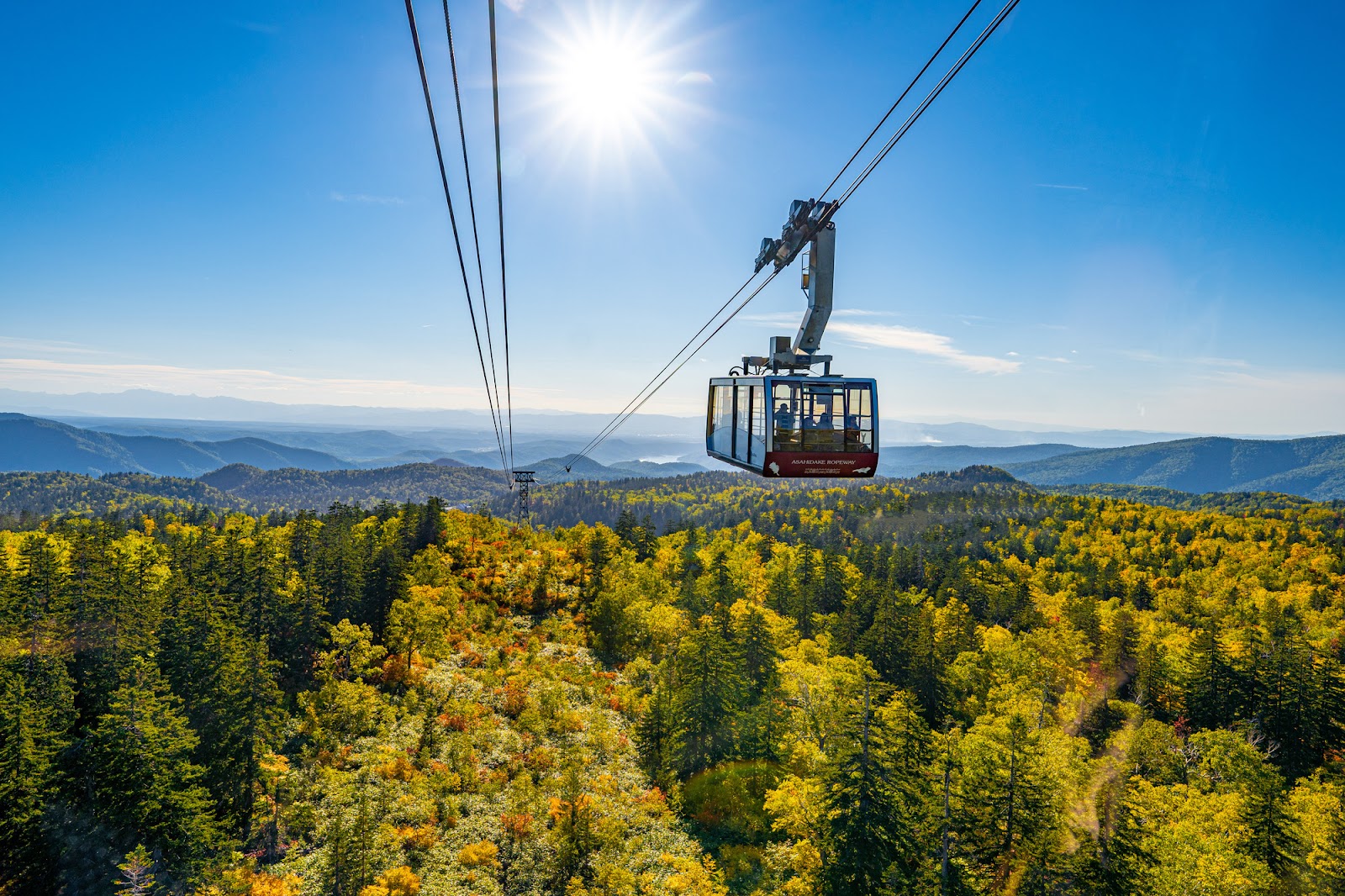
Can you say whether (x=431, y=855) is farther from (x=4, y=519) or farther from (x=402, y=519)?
(x=4, y=519)

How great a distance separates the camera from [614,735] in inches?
2136

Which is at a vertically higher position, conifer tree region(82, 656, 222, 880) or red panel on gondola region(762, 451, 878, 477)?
red panel on gondola region(762, 451, 878, 477)

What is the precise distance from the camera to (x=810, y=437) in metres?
18.2

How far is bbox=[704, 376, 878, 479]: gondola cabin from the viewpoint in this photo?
17.8m

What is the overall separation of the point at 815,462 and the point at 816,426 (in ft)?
3.89

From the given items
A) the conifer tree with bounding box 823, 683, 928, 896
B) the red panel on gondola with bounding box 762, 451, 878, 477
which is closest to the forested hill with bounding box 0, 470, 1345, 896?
the conifer tree with bounding box 823, 683, 928, 896

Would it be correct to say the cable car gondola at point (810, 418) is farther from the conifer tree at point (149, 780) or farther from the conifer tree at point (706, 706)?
the conifer tree at point (149, 780)

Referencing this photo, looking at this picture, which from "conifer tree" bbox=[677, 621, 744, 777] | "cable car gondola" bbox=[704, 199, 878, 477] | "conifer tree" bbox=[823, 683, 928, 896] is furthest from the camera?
"conifer tree" bbox=[677, 621, 744, 777]

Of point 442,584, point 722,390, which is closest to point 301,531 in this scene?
point 442,584

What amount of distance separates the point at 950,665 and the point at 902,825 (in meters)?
38.1

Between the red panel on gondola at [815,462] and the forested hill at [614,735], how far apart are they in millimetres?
20018

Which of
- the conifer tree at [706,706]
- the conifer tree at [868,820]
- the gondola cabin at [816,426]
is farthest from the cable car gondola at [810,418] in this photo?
the conifer tree at [706,706]

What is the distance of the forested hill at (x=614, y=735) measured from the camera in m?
33.3

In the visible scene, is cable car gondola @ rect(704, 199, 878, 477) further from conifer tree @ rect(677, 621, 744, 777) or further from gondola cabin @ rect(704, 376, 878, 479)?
conifer tree @ rect(677, 621, 744, 777)
